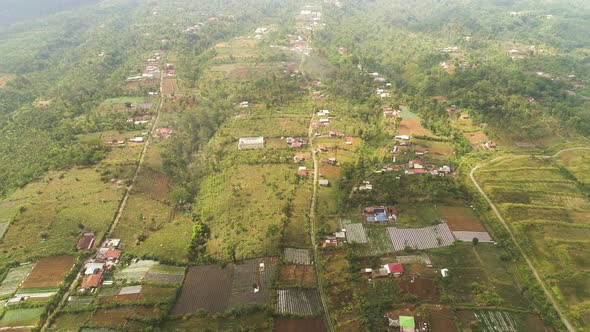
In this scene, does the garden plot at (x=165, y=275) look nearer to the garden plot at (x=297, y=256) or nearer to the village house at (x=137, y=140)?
the garden plot at (x=297, y=256)

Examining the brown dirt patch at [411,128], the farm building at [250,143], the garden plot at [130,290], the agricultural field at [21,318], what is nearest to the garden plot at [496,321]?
the garden plot at [130,290]

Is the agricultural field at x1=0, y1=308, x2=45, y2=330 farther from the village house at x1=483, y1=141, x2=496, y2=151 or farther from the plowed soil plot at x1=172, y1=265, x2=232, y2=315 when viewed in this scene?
the village house at x1=483, y1=141, x2=496, y2=151

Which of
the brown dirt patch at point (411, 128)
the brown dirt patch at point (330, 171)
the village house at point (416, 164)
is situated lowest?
the brown dirt patch at point (330, 171)

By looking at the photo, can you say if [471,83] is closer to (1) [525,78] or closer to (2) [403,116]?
(1) [525,78]

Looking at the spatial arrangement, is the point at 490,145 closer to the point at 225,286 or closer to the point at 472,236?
the point at 472,236

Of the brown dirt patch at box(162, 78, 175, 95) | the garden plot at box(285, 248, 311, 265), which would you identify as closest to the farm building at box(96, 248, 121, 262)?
the garden plot at box(285, 248, 311, 265)

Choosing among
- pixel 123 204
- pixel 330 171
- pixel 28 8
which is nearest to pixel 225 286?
pixel 123 204
